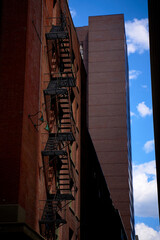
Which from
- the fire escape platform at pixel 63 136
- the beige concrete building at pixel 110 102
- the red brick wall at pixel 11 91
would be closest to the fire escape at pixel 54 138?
the fire escape platform at pixel 63 136

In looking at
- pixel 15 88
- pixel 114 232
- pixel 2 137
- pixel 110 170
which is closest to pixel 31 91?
pixel 15 88

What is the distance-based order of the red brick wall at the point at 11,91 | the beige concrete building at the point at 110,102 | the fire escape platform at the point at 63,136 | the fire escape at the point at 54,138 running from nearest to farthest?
1. the red brick wall at the point at 11,91
2. the fire escape at the point at 54,138
3. the fire escape platform at the point at 63,136
4. the beige concrete building at the point at 110,102

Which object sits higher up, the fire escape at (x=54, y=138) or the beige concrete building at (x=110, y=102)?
the beige concrete building at (x=110, y=102)

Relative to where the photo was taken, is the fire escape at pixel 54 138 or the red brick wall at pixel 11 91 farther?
the fire escape at pixel 54 138

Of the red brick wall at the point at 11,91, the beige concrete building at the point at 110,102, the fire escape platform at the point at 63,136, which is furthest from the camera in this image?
the beige concrete building at the point at 110,102

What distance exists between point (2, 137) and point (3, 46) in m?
4.66

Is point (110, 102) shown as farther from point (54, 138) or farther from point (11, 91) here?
point (11, 91)

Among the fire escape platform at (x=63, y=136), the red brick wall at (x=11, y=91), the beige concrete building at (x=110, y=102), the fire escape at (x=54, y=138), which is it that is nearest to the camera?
the red brick wall at (x=11, y=91)

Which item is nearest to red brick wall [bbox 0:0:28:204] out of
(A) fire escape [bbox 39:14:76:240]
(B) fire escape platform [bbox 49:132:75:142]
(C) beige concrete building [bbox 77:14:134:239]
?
(A) fire escape [bbox 39:14:76:240]

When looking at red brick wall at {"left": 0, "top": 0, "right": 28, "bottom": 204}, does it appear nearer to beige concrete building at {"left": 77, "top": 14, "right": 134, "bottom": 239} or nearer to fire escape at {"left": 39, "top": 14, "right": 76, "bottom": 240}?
fire escape at {"left": 39, "top": 14, "right": 76, "bottom": 240}

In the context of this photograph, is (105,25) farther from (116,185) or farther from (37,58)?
(37,58)

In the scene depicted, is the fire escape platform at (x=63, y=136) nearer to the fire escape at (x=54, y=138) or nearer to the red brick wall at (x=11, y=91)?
the fire escape at (x=54, y=138)

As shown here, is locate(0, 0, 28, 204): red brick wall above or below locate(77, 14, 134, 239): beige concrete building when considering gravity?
below

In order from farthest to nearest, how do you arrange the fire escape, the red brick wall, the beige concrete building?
the beige concrete building, the fire escape, the red brick wall
